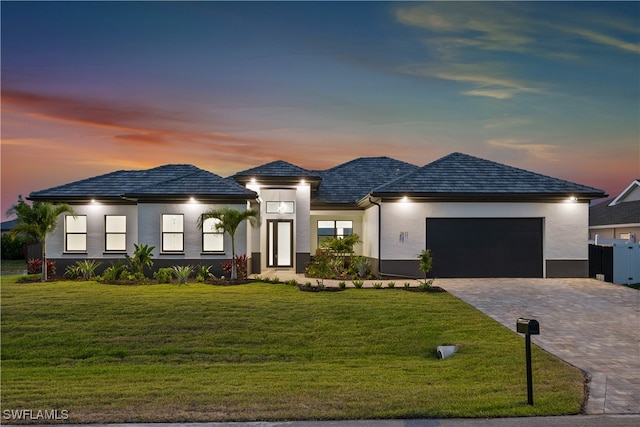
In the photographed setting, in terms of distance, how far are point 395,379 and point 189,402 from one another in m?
3.18

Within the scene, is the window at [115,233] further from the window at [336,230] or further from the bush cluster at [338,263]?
the window at [336,230]

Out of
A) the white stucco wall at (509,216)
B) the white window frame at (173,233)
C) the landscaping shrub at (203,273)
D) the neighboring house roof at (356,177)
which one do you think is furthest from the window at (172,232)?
the white stucco wall at (509,216)

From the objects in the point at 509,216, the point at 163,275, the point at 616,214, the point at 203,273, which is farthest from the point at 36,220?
the point at 616,214

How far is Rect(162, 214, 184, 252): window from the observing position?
2020 centimetres

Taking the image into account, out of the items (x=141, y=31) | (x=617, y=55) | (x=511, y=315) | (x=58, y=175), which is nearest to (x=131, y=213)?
(x=58, y=175)

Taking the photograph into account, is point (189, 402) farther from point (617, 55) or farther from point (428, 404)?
point (617, 55)

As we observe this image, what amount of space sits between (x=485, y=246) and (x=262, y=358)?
13.0 meters

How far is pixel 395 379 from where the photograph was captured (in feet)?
24.9

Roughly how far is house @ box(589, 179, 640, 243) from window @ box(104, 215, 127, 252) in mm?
24426

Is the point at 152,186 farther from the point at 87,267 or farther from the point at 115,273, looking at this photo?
the point at 87,267

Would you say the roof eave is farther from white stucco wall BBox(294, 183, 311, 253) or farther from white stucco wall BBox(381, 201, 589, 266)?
white stucco wall BBox(294, 183, 311, 253)

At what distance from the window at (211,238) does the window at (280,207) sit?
11.0ft

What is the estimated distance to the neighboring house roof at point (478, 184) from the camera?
19375 mm

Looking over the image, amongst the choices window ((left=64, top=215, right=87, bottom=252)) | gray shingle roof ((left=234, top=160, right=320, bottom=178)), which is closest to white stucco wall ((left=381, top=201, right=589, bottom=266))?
gray shingle roof ((left=234, top=160, right=320, bottom=178))
